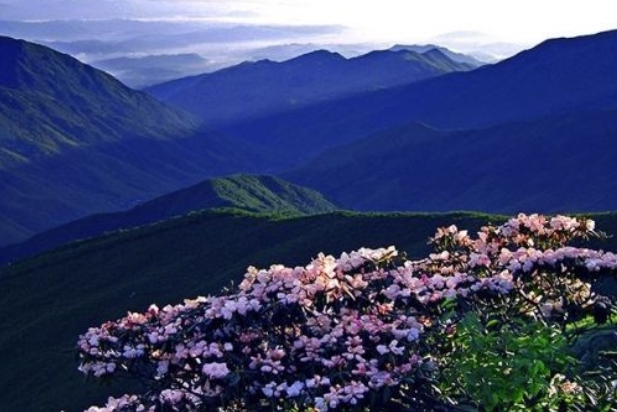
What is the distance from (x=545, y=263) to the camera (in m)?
11.0

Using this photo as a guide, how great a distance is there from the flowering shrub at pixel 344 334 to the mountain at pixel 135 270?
50252 mm

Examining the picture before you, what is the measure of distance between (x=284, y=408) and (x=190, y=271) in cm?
8494

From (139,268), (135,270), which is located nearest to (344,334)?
(135,270)

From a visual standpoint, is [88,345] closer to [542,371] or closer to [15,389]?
[542,371]

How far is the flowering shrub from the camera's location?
9.84 meters

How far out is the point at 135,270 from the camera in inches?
4050

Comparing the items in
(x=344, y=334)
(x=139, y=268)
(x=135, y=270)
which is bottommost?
(x=135, y=270)

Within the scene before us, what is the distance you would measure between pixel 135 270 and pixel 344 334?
9443 centimetres

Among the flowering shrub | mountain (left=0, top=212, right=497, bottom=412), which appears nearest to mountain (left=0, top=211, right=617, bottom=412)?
mountain (left=0, top=212, right=497, bottom=412)

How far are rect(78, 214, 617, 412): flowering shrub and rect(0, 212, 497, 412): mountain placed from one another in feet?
165

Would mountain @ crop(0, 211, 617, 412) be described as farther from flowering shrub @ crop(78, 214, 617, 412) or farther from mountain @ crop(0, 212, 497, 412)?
flowering shrub @ crop(78, 214, 617, 412)

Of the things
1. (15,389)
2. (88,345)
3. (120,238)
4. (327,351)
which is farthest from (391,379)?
(120,238)

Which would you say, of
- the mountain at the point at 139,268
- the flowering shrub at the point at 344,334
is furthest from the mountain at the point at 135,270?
the flowering shrub at the point at 344,334

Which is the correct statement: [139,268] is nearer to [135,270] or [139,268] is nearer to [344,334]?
[135,270]
